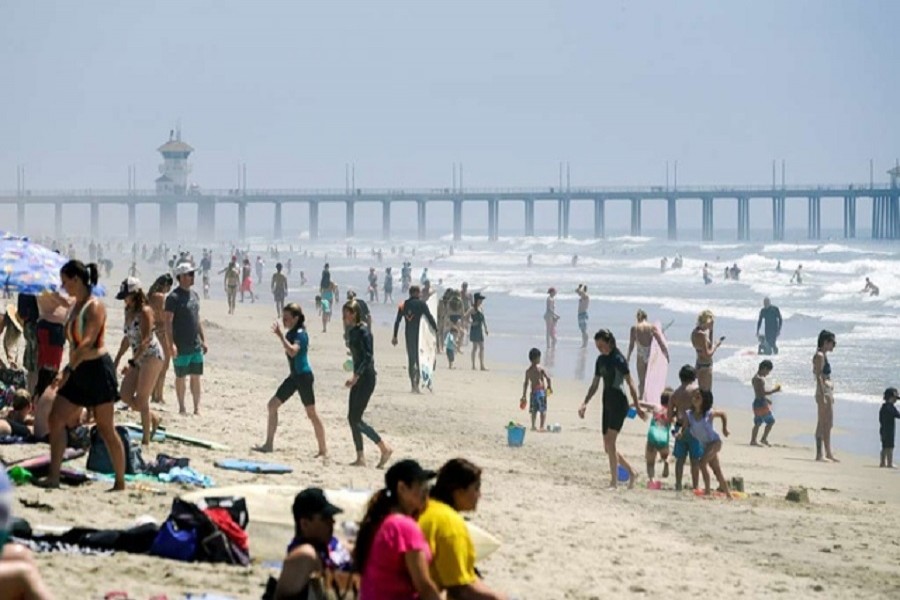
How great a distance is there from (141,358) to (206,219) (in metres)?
125

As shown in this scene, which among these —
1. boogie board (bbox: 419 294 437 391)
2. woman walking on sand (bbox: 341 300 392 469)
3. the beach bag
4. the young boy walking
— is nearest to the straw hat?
woman walking on sand (bbox: 341 300 392 469)

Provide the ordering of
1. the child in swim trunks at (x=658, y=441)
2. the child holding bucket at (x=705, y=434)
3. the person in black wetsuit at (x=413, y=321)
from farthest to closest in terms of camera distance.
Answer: the person in black wetsuit at (x=413, y=321) < the child in swim trunks at (x=658, y=441) < the child holding bucket at (x=705, y=434)

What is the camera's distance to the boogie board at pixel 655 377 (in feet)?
41.8

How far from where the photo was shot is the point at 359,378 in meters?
10.0

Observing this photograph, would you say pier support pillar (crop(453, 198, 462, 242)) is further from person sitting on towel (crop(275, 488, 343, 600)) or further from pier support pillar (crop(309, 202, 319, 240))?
person sitting on towel (crop(275, 488, 343, 600))

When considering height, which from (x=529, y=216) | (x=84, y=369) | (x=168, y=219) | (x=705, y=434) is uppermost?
(x=168, y=219)

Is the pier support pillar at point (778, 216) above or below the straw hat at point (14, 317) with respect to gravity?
above

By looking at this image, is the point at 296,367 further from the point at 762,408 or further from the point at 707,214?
the point at 707,214

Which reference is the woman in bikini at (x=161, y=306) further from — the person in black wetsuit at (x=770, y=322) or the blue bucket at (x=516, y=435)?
the person in black wetsuit at (x=770, y=322)

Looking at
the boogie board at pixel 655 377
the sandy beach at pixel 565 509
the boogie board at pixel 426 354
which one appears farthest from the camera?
the boogie board at pixel 426 354

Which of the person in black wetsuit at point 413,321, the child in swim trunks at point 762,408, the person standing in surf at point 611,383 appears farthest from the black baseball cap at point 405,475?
the person in black wetsuit at point 413,321

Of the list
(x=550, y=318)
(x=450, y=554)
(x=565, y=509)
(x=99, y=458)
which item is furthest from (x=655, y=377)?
(x=550, y=318)

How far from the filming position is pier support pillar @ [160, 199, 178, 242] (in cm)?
13388

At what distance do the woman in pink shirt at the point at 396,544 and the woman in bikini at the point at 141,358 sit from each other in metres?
4.33
